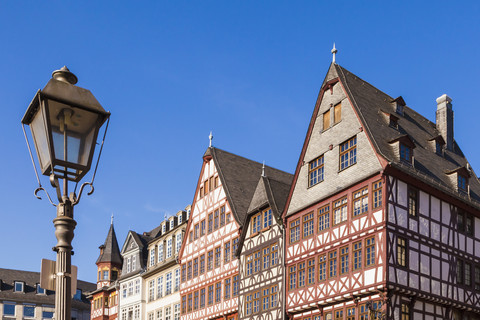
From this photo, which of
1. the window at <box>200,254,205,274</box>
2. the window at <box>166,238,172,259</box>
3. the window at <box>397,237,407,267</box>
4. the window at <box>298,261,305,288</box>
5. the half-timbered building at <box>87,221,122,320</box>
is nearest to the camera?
the window at <box>397,237,407,267</box>

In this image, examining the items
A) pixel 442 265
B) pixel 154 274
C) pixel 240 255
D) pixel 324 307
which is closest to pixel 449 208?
pixel 442 265

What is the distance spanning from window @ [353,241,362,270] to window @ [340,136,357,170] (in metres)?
3.58

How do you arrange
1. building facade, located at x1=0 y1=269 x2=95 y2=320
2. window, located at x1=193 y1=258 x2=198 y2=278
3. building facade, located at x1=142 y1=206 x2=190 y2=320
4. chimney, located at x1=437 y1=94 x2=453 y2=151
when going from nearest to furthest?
chimney, located at x1=437 y1=94 x2=453 y2=151
window, located at x1=193 y1=258 x2=198 y2=278
building facade, located at x1=142 y1=206 x2=190 y2=320
building facade, located at x1=0 y1=269 x2=95 y2=320

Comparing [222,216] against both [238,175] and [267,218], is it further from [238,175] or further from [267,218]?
[267,218]

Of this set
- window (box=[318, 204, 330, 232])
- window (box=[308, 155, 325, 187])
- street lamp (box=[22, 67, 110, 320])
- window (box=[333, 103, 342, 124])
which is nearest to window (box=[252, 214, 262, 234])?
window (box=[308, 155, 325, 187])

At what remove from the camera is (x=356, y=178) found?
31688 mm

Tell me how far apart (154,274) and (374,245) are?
25202 millimetres

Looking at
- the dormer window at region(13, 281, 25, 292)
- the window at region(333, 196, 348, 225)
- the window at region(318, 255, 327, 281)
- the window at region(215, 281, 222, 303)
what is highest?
the window at region(333, 196, 348, 225)

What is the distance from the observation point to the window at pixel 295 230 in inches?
1398

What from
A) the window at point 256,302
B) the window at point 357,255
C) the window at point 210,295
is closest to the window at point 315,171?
the window at point 357,255

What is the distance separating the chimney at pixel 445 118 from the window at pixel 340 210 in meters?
9.64

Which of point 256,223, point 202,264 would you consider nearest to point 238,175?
point 202,264

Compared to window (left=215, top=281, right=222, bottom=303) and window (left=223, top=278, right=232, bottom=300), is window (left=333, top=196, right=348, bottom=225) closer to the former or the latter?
window (left=223, top=278, right=232, bottom=300)

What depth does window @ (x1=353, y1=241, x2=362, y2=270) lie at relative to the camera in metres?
30.6
